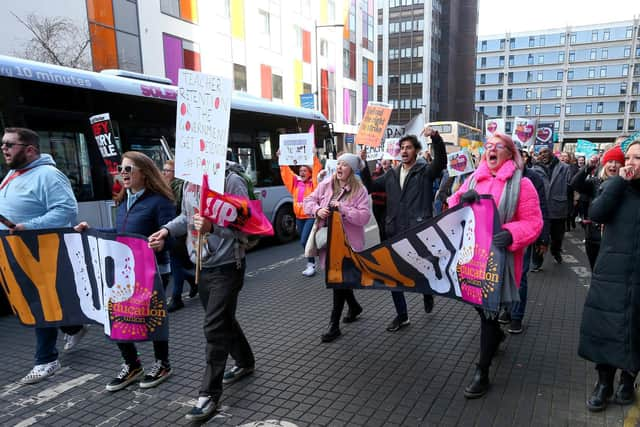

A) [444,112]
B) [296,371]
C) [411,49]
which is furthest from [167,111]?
[444,112]

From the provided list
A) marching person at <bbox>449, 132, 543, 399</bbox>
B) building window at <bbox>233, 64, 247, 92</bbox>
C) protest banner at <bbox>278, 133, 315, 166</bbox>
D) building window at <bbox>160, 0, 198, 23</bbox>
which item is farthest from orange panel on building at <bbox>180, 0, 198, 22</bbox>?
marching person at <bbox>449, 132, 543, 399</bbox>

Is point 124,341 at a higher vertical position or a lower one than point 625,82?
lower

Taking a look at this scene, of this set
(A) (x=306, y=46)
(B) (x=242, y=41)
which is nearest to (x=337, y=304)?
(B) (x=242, y=41)

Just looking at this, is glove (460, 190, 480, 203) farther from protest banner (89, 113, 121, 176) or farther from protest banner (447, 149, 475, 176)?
protest banner (89, 113, 121, 176)

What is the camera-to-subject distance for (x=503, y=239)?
311 cm

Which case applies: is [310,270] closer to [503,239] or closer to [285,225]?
[285,225]

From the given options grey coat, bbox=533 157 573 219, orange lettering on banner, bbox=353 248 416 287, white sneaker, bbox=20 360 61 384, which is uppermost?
grey coat, bbox=533 157 573 219

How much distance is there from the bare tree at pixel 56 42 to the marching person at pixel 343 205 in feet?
42.8

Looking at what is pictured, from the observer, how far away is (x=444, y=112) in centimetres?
7275

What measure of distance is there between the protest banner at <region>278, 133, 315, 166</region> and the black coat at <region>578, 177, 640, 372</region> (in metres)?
5.33

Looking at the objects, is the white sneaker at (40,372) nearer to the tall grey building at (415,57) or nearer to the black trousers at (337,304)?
the black trousers at (337,304)

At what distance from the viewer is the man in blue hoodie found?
373 centimetres

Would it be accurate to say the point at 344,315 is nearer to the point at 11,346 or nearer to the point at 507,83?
the point at 11,346

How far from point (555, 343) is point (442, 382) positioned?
146 centimetres
